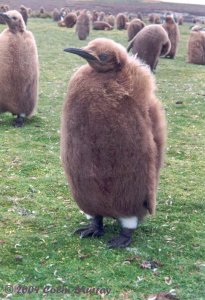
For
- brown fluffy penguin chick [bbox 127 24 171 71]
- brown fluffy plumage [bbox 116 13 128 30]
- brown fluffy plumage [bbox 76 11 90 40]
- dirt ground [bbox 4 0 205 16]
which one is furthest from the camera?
dirt ground [bbox 4 0 205 16]

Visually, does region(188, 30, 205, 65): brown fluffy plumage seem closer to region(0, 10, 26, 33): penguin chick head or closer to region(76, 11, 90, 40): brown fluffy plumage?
region(76, 11, 90, 40): brown fluffy plumage

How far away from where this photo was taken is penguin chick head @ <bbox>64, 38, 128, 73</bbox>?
12.6 feet

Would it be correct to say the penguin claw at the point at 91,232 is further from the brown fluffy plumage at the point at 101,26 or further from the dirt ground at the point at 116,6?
the dirt ground at the point at 116,6

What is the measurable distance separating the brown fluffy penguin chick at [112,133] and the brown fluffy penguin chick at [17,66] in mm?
3456

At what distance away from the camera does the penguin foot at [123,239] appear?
403 centimetres

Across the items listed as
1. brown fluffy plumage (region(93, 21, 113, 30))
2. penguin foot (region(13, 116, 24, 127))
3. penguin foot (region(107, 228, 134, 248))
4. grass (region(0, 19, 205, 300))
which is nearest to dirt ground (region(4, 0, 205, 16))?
brown fluffy plumage (region(93, 21, 113, 30))

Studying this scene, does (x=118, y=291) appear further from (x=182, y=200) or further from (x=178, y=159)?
(x=178, y=159)

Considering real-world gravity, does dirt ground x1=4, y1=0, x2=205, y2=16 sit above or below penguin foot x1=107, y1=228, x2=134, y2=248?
below

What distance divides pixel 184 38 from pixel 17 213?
71.4ft

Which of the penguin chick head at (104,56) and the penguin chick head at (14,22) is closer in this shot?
the penguin chick head at (104,56)

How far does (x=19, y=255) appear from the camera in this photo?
386 centimetres

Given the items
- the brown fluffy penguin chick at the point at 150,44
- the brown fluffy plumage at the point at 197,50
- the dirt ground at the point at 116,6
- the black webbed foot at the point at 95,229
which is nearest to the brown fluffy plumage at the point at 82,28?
the brown fluffy plumage at the point at 197,50

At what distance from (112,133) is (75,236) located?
33.0 inches

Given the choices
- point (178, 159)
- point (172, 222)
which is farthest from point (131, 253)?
point (178, 159)
